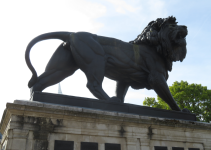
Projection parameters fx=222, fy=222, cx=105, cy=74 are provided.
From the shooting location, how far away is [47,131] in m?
6.48

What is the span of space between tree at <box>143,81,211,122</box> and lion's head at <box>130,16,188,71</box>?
19.2m

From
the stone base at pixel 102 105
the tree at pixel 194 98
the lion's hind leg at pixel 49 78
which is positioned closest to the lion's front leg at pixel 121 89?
the stone base at pixel 102 105

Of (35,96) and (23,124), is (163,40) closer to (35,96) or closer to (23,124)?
(35,96)

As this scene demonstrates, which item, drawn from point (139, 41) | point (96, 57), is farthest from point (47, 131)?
point (139, 41)

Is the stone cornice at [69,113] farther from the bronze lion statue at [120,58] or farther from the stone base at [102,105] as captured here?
the bronze lion statue at [120,58]

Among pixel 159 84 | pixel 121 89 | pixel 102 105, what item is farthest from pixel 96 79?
pixel 159 84

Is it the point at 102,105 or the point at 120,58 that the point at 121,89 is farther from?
the point at 102,105

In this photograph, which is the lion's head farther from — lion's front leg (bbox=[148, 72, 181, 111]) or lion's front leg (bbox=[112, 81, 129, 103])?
lion's front leg (bbox=[112, 81, 129, 103])

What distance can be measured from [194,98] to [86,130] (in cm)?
2473

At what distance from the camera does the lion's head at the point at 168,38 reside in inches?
383

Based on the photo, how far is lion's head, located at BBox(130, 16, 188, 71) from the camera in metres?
9.72

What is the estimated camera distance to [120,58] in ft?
30.0

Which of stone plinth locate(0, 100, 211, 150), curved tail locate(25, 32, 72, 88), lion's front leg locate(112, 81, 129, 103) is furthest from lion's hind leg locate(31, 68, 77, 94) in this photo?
lion's front leg locate(112, 81, 129, 103)

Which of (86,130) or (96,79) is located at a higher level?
(96,79)
